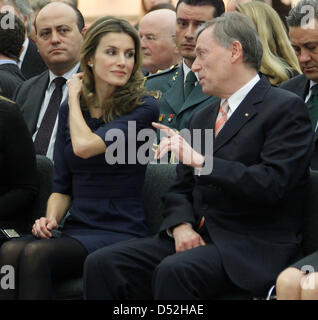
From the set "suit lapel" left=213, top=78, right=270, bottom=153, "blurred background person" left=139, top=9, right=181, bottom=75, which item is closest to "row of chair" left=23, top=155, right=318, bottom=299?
"suit lapel" left=213, top=78, right=270, bottom=153

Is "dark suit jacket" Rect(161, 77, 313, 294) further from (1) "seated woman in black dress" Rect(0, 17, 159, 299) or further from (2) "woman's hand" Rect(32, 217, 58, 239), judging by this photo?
(2) "woman's hand" Rect(32, 217, 58, 239)

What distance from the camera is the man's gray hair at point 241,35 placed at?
3.39m

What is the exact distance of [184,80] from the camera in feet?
14.9

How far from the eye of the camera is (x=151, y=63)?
5461mm

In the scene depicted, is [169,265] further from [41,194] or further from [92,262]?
[41,194]

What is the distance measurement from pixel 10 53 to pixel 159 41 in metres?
1.01

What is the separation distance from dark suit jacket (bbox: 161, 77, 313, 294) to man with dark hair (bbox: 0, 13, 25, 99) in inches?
84.1

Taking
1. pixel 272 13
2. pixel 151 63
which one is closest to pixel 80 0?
pixel 151 63

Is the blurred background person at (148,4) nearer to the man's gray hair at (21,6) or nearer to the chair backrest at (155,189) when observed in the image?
the man's gray hair at (21,6)

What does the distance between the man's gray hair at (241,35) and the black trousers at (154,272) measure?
83 centimetres

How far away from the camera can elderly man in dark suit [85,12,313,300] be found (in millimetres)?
3105
